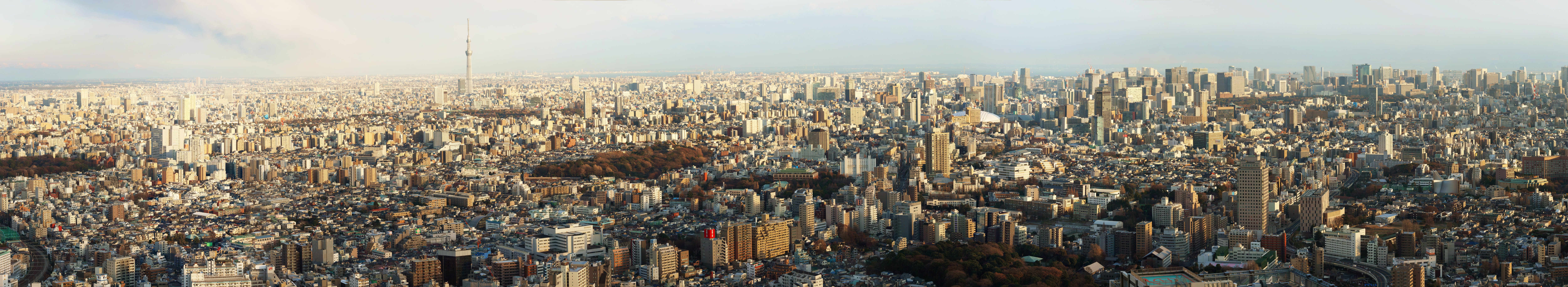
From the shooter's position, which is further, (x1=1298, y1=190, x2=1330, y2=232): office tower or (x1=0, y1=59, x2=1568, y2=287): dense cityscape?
(x1=1298, y1=190, x2=1330, y2=232): office tower

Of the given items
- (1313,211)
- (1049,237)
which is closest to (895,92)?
(1313,211)

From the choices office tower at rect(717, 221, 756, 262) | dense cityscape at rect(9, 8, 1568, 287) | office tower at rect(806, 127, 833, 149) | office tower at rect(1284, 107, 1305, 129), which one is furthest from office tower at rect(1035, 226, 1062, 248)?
office tower at rect(1284, 107, 1305, 129)

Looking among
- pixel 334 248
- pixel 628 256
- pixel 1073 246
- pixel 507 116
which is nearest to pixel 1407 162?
pixel 1073 246

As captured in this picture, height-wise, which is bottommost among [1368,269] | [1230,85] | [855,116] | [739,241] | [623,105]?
[1368,269]

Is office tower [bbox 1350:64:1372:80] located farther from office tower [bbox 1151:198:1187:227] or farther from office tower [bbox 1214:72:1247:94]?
office tower [bbox 1151:198:1187:227]

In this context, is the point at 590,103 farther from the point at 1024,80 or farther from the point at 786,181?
the point at 786,181

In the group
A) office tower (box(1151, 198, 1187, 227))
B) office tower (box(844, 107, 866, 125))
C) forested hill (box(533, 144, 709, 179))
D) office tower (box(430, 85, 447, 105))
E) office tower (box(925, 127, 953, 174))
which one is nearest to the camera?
office tower (box(1151, 198, 1187, 227))

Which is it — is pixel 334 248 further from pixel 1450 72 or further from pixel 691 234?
pixel 1450 72
